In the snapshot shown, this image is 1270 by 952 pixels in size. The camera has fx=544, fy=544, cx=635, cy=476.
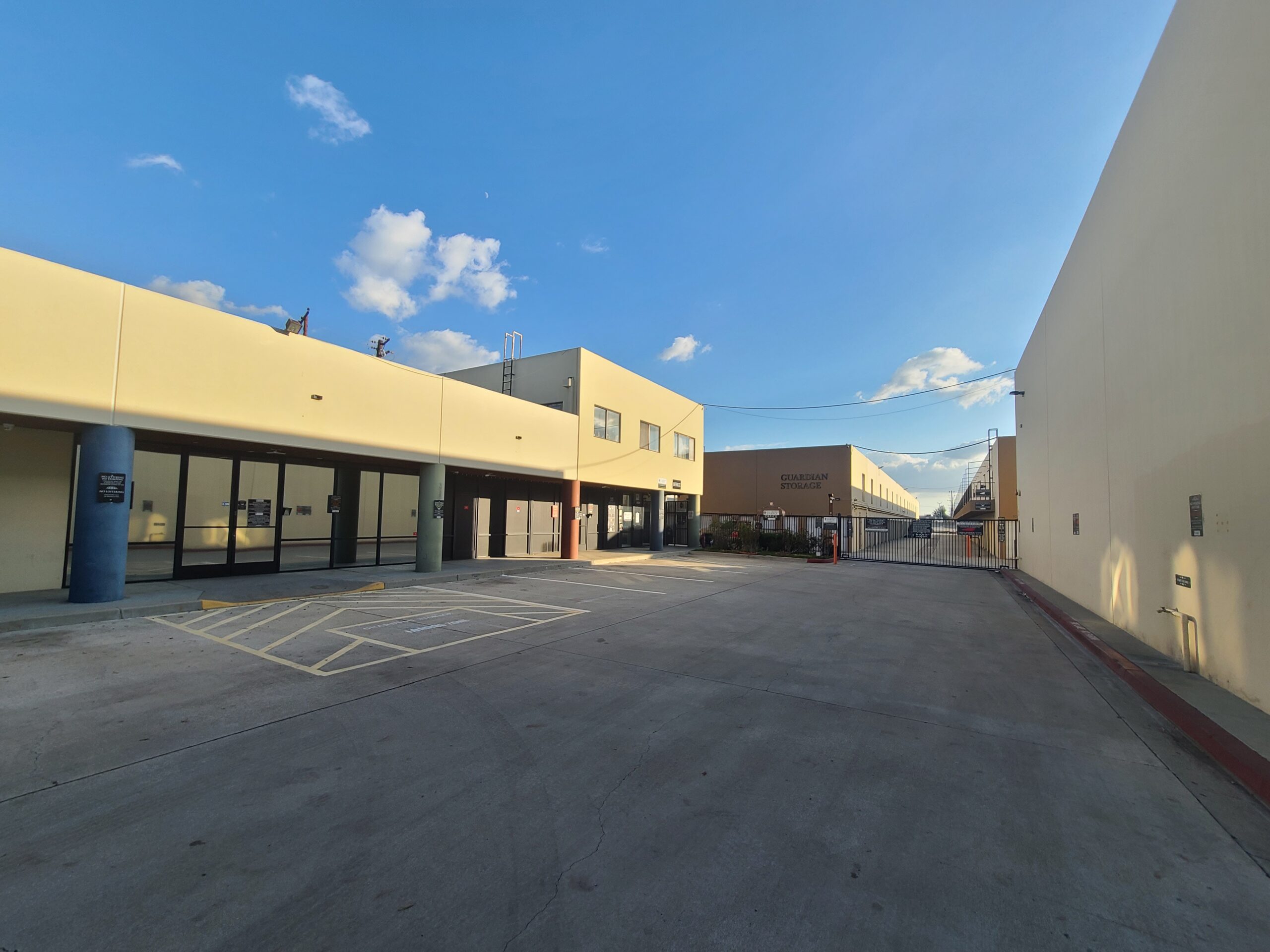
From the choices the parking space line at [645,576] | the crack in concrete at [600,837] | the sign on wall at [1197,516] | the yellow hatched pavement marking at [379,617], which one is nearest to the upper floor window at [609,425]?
the parking space line at [645,576]

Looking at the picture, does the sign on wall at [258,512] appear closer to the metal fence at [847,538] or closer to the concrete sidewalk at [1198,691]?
the concrete sidewalk at [1198,691]

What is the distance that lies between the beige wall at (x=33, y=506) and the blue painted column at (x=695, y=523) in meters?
25.2

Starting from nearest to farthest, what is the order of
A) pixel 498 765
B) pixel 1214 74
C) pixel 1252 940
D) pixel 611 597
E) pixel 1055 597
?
pixel 1252 940, pixel 498 765, pixel 1214 74, pixel 611 597, pixel 1055 597

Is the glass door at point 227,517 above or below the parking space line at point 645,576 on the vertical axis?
above

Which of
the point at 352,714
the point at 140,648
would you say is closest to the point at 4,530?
the point at 140,648

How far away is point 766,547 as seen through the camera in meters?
28.7

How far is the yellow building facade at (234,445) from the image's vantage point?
944 centimetres

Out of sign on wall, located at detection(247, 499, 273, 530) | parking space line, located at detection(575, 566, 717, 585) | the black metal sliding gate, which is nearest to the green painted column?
sign on wall, located at detection(247, 499, 273, 530)

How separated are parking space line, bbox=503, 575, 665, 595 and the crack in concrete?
867 cm

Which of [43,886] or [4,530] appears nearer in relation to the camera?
[43,886]

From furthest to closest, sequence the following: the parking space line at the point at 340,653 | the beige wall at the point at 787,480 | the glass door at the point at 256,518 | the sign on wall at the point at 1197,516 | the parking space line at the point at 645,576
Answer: the beige wall at the point at 787,480
the parking space line at the point at 645,576
the glass door at the point at 256,518
the parking space line at the point at 340,653
the sign on wall at the point at 1197,516

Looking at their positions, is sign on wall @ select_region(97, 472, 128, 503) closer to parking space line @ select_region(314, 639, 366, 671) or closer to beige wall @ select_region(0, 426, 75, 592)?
beige wall @ select_region(0, 426, 75, 592)

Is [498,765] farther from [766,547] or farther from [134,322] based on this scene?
[766,547]

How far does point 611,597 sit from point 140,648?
8.21 meters
